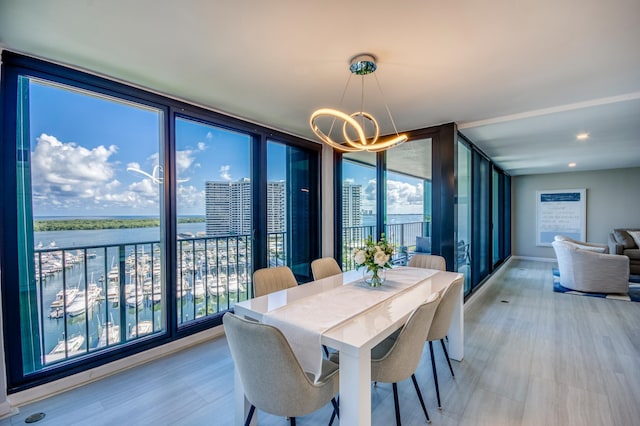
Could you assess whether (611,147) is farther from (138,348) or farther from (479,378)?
(138,348)

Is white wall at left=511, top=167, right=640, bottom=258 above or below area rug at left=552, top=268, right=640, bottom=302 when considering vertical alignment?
above

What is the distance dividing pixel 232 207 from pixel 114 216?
1247 mm

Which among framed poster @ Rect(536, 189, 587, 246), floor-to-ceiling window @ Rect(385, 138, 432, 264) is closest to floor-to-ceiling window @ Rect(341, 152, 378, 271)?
floor-to-ceiling window @ Rect(385, 138, 432, 264)

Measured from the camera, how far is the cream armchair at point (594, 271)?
4.46 metres

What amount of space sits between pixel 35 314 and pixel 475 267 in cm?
535

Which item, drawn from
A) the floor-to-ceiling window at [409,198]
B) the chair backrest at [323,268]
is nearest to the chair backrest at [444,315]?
the chair backrest at [323,268]

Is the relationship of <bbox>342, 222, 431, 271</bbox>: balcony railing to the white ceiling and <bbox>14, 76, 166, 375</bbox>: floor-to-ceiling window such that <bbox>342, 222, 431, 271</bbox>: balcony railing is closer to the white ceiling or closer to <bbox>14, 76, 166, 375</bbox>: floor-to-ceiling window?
the white ceiling

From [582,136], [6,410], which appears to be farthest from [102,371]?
[582,136]

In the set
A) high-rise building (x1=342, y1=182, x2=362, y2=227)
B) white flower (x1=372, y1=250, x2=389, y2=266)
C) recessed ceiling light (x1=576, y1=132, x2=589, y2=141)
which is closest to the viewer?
white flower (x1=372, y1=250, x2=389, y2=266)

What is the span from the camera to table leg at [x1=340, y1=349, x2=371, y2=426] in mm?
1334

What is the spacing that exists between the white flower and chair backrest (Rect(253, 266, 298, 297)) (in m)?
0.80

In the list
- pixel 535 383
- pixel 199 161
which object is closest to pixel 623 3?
pixel 535 383

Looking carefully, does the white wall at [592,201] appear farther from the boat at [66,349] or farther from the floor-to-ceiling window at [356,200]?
the boat at [66,349]

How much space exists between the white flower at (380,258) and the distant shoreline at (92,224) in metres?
2.09
